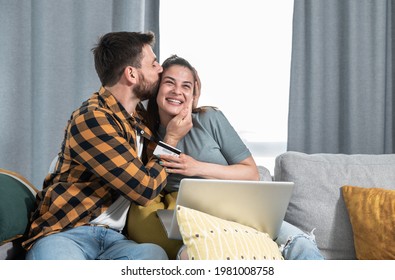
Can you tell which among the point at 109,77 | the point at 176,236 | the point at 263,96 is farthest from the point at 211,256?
the point at 263,96

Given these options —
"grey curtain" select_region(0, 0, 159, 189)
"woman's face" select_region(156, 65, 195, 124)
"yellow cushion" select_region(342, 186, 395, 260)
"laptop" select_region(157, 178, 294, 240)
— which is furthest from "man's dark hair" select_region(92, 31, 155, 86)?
"yellow cushion" select_region(342, 186, 395, 260)

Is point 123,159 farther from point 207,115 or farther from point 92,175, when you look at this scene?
point 207,115

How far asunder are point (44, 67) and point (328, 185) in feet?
5.36

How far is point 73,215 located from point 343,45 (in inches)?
78.0

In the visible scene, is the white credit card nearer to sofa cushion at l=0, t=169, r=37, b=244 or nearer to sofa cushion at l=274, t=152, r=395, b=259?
sofa cushion at l=0, t=169, r=37, b=244

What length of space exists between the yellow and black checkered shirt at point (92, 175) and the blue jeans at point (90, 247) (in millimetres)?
47

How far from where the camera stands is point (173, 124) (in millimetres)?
2002

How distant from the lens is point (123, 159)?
1771mm

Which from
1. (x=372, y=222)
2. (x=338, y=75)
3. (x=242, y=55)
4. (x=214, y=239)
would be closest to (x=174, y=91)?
(x=214, y=239)

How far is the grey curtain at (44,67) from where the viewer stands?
115 inches

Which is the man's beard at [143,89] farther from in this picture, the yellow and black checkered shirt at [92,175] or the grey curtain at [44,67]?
the grey curtain at [44,67]

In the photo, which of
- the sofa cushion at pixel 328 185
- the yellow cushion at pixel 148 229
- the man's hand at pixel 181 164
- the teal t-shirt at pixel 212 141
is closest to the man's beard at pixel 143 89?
the teal t-shirt at pixel 212 141

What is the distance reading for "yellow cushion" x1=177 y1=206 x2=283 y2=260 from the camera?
1.58 metres

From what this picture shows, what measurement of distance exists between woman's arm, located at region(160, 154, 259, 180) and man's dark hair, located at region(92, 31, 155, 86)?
1.26ft
